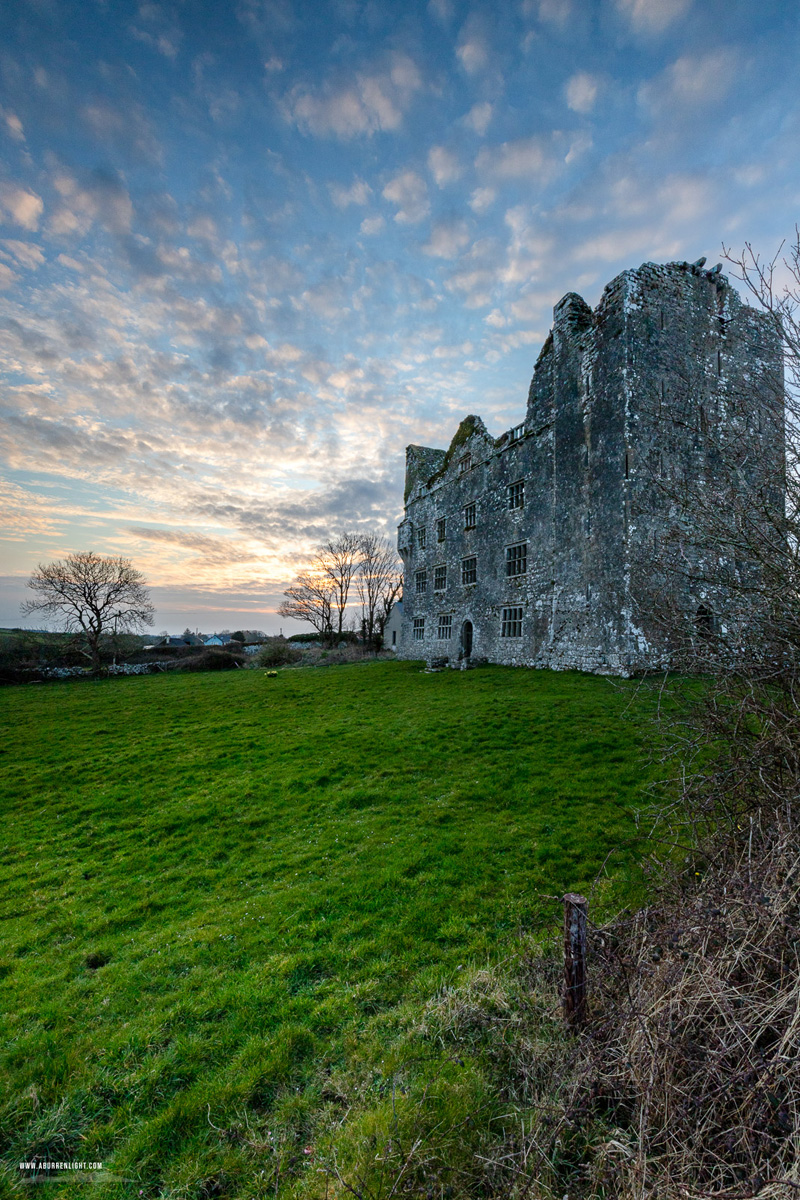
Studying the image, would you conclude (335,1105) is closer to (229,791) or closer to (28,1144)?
(28,1144)

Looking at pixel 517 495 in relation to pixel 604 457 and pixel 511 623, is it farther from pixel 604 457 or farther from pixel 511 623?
pixel 511 623

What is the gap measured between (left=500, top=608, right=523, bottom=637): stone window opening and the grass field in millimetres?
9008

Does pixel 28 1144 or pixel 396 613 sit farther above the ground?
pixel 396 613

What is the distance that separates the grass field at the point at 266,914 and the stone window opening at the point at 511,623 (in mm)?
9008

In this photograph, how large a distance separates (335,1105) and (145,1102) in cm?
150

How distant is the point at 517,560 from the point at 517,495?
3.29m

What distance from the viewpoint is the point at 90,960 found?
17.7 feet

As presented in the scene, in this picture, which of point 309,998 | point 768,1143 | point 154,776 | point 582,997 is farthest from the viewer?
point 154,776

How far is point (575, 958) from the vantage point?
3.48m

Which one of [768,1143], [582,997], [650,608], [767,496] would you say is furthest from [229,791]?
[767,496]

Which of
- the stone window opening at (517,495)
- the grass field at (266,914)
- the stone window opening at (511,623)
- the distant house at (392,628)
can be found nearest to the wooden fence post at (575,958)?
the grass field at (266,914)

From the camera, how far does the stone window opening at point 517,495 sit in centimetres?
2302

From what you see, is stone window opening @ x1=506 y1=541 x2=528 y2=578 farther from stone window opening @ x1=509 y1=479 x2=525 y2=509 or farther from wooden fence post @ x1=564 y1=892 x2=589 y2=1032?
wooden fence post @ x1=564 y1=892 x2=589 y2=1032

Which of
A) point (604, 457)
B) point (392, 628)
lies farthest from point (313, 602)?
point (604, 457)
